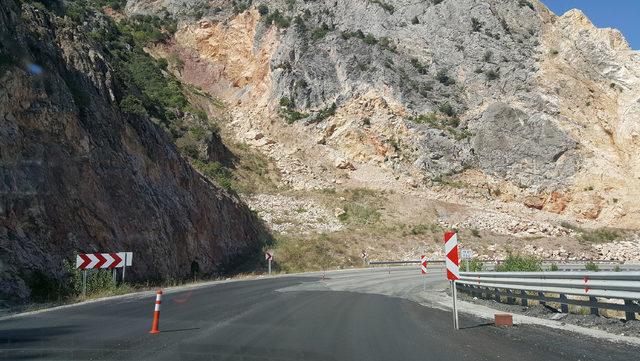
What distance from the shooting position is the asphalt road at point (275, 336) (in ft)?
20.9

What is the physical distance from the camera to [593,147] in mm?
48562

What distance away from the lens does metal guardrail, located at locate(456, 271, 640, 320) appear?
787 centimetres

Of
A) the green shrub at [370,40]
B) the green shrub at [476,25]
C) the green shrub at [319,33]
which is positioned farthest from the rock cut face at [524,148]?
the green shrub at [319,33]

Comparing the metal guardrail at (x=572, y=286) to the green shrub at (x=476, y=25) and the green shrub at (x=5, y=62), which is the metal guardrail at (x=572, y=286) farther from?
the green shrub at (x=476, y=25)

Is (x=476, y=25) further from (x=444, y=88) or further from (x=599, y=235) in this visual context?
(x=599, y=235)

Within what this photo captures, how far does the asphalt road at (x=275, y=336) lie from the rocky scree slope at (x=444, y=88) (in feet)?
128

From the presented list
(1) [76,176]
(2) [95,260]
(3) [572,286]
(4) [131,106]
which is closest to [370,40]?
(4) [131,106]

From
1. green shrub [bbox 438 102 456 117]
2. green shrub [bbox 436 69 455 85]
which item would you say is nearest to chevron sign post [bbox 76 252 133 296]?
green shrub [bbox 438 102 456 117]

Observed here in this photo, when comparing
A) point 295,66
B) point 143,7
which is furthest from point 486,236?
point 143,7

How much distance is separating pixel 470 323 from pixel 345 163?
41.9m

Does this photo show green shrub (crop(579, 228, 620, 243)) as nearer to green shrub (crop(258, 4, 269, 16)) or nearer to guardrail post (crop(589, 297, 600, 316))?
guardrail post (crop(589, 297, 600, 316))

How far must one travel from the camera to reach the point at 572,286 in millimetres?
9523

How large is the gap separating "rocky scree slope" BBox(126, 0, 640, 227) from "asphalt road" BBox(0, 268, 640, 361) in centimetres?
3889

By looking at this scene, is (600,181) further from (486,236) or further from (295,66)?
(295,66)
